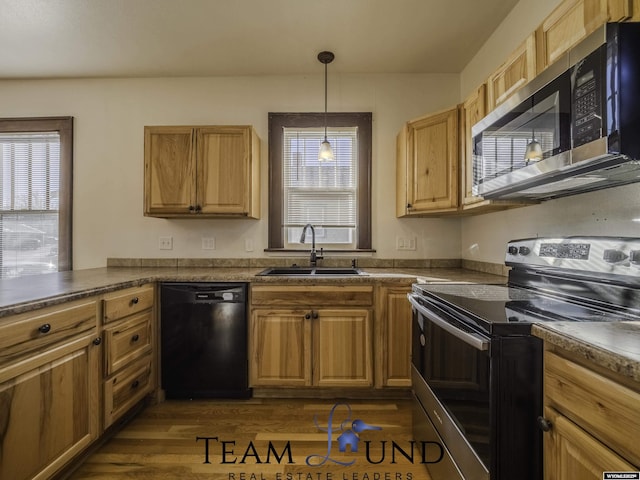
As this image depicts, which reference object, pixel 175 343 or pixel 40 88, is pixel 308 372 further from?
pixel 40 88

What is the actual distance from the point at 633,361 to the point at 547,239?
998mm

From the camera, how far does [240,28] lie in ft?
7.31

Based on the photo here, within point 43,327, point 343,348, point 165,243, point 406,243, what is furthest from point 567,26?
point 165,243

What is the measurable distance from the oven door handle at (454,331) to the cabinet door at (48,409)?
1.64 meters

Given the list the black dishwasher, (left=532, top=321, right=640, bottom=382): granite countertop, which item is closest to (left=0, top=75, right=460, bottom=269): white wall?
the black dishwasher

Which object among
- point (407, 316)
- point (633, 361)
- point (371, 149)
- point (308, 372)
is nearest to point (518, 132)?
point (633, 361)

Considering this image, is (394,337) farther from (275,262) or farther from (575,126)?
(575,126)

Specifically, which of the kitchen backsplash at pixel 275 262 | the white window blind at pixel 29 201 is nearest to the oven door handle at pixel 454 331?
the kitchen backsplash at pixel 275 262

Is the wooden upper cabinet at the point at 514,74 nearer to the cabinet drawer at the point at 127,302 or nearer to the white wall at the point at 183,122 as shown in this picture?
the white wall at the point at 183,122

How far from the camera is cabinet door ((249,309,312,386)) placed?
7.20 feet

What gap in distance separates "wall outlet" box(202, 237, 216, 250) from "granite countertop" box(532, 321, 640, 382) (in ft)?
8.11

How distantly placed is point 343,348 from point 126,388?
135 centimetres

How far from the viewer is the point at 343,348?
2201 millimetres

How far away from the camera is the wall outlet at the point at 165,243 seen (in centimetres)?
283
